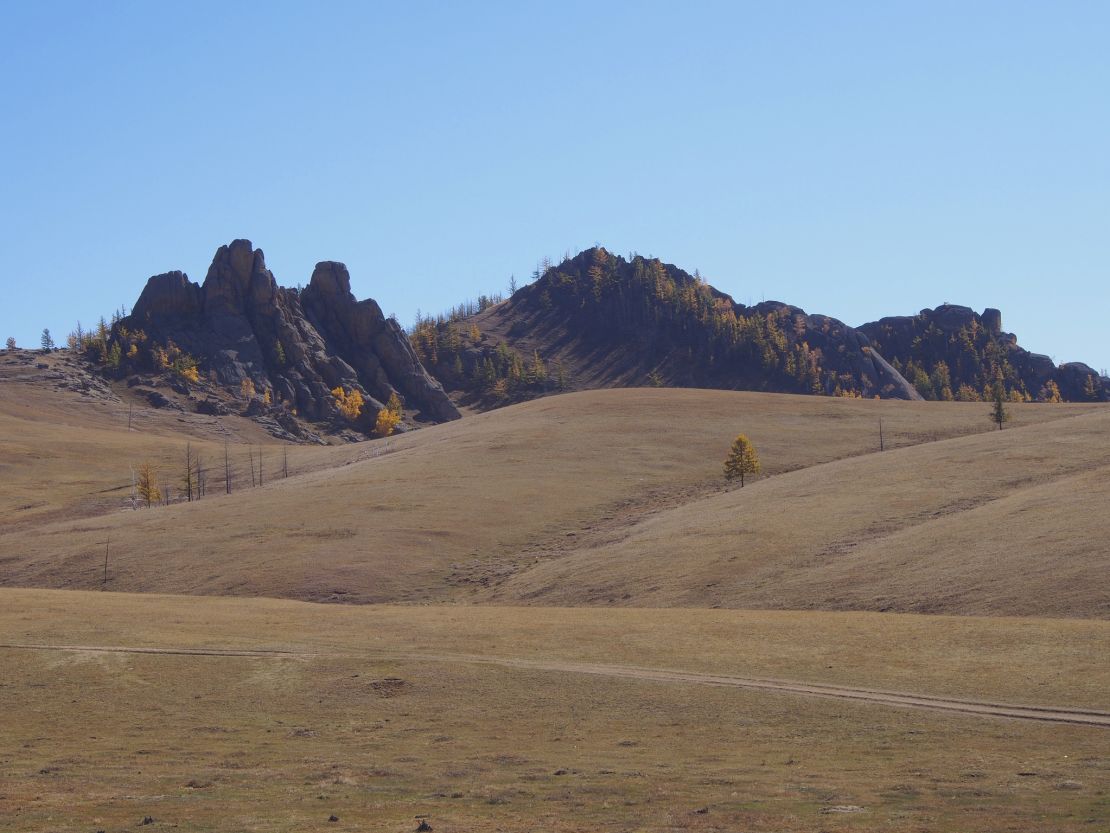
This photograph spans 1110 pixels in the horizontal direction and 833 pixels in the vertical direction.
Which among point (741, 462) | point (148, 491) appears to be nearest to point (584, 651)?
point (741, 462)

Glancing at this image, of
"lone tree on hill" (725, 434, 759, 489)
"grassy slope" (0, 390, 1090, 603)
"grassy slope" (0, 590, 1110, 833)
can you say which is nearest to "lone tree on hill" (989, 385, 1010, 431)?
"grassy slope" (0, 390, 1090, 603)

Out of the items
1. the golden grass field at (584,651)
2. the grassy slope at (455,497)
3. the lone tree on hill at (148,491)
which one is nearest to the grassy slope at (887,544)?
the golden grass field at (584,651)

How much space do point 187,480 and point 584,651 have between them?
8462 centimetres

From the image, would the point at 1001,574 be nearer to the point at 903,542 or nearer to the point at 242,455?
the point at 903,542

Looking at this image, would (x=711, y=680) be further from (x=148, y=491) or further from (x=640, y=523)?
(x=148, y=491)

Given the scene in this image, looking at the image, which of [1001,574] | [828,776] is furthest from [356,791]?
[1001,574]

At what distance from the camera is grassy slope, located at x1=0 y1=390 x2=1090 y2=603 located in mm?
70875

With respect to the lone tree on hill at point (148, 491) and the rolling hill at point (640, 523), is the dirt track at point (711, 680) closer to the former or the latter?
the rolling hill at point (640, 523)

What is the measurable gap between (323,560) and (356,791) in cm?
5006

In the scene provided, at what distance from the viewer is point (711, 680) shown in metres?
33.7

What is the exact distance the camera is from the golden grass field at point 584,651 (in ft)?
71.9

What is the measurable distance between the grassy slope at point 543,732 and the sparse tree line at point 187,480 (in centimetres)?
7272

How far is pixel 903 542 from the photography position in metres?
60.8

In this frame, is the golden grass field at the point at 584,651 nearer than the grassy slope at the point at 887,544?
Yes
